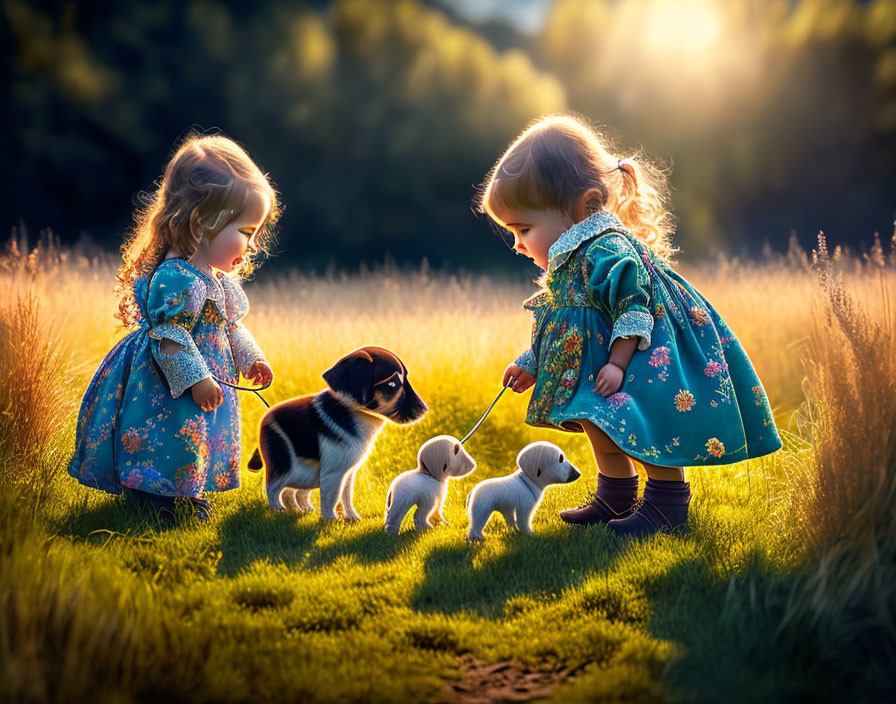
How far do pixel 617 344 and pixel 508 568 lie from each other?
1.11 m

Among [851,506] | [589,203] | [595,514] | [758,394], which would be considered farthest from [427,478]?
[851,506]

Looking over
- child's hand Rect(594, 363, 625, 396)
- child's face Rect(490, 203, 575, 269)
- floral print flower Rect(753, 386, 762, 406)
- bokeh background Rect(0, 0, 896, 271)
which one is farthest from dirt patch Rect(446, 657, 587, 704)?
bokeh background Rect(0, 0, 896, 271)

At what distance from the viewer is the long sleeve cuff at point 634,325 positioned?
3469mm

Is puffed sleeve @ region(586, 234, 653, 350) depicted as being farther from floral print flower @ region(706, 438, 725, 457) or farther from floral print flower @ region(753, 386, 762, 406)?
floral print flower @ region(753, 386, 762, 406)

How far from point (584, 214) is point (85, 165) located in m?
15.7

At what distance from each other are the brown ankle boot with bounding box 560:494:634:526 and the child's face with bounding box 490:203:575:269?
1.27 m

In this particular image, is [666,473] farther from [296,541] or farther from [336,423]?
[296,541]

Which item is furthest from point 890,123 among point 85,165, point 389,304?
point 85,165

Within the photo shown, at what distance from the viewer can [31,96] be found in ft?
53.5

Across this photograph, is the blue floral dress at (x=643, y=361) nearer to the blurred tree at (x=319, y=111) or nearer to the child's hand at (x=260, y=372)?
the child's hand at (x=260, y=372)

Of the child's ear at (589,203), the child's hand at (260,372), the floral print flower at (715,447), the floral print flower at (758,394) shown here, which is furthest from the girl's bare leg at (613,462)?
the child's hand at (260,372)

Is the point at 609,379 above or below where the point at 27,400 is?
above

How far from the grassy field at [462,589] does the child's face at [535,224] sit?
1.19m

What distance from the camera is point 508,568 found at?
3236mm
